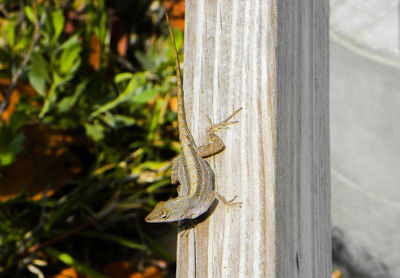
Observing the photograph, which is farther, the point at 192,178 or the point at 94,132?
the point at 94,132

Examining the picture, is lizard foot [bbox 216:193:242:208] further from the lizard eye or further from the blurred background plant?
the blurred background plant

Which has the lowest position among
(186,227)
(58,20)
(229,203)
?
(186,227)

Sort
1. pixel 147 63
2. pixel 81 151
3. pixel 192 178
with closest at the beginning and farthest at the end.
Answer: pixel 192 178 < pixel 147 63 < pixel 81 151

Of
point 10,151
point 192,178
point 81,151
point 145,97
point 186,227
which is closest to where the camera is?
point 186,227

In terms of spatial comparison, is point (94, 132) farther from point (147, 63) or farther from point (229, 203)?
point (229, 203)

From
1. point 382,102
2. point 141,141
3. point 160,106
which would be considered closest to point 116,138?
point 141,141

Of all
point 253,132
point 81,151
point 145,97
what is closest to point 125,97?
point 145,97

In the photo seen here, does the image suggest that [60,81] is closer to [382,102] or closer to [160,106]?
[160,106]
